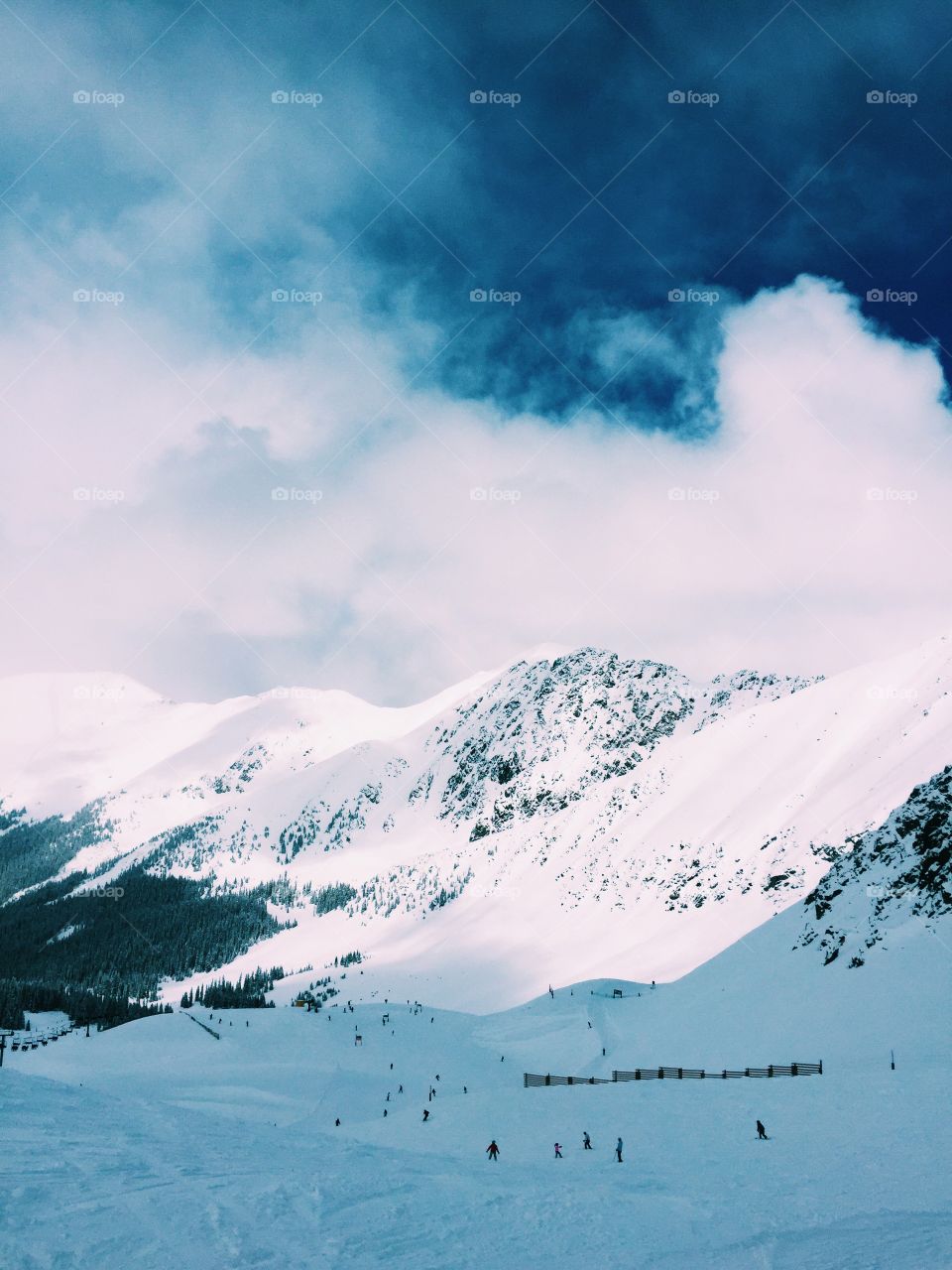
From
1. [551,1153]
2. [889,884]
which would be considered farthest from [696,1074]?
[889,884]

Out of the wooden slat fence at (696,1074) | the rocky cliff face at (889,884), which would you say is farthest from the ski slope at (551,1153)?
the rocky cliff face at (889,884)

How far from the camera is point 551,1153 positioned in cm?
3162

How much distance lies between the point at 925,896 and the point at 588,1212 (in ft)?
151

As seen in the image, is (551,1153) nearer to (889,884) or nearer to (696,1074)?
(696,1074)

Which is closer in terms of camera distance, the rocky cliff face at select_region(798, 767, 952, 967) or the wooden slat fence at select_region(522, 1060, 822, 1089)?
the wooden slat fence at select_region(522, 1060, 822, 1089)

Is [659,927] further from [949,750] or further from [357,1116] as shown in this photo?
[357,1116]

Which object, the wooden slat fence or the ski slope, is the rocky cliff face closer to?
the ski slope

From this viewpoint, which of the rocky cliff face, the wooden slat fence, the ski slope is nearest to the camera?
the ski slope

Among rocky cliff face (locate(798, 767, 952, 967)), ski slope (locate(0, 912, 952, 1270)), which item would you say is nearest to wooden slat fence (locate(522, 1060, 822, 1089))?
ski slope (locate(0, 912, 952, 1270))

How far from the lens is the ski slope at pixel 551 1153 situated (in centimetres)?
1783

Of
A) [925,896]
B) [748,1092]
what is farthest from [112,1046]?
[925,896]

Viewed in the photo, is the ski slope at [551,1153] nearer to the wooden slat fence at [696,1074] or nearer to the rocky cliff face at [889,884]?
the wooden slat fence at [696,1074]

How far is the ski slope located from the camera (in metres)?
17.8

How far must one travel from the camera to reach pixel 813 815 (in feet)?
317
